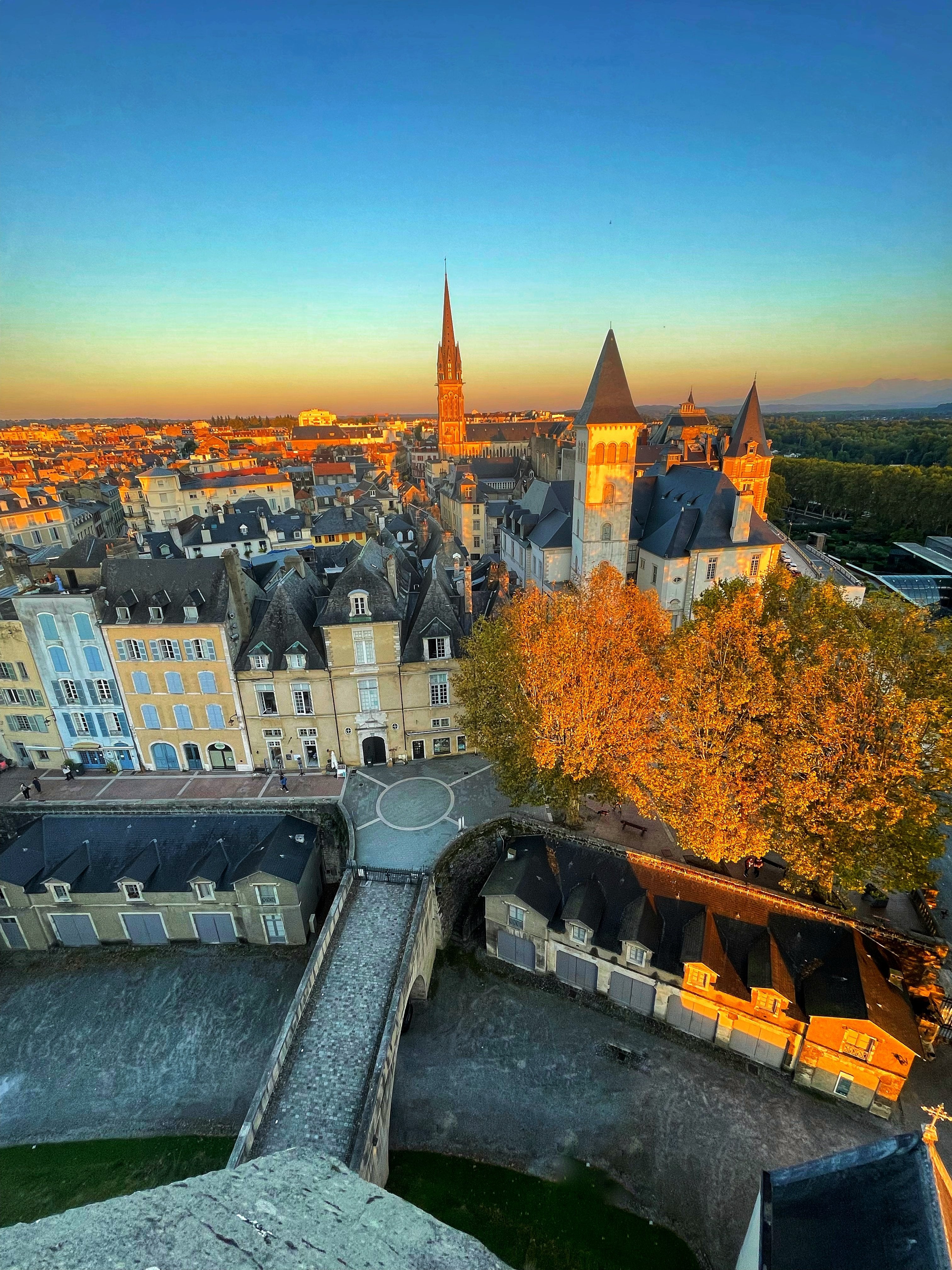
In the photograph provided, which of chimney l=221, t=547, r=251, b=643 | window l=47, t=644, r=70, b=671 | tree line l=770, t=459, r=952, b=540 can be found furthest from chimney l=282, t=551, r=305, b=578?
tree line l=770, t=459, r=952, b=540

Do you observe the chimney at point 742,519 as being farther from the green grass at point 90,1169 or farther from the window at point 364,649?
the green grass at point 90,1169

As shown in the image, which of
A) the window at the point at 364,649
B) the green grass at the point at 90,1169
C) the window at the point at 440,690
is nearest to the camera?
the green grass at the point at 90,1169

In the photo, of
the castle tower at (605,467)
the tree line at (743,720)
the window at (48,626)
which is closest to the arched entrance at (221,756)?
the window at (48,626)

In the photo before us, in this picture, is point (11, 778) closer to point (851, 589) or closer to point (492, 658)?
point (492, 658)

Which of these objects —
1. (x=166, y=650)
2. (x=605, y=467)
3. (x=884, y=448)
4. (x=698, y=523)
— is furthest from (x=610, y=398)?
(x=884, y=448)

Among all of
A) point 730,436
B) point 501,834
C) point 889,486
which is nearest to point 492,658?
point 501,834

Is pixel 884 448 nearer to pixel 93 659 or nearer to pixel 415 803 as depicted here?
pixel 415 803
